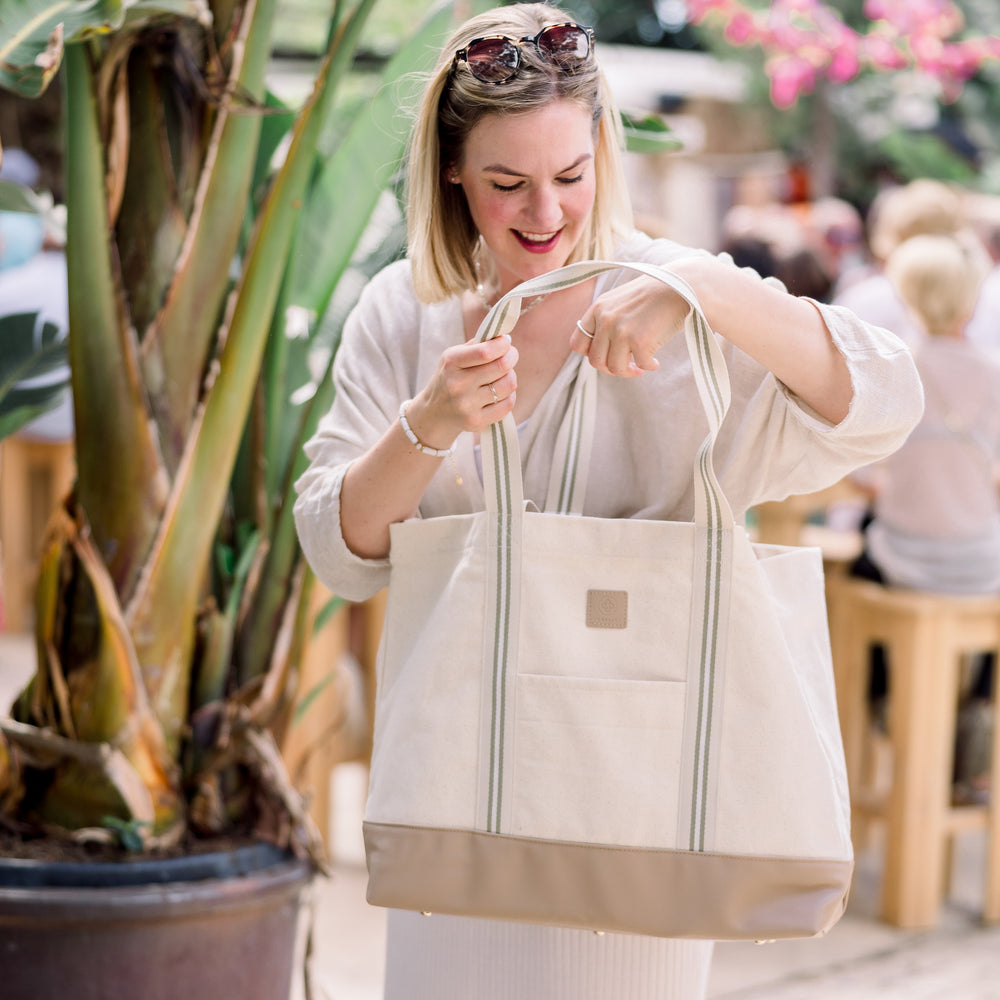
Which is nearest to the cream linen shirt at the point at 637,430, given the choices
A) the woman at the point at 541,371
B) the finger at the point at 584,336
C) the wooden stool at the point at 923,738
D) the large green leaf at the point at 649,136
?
the woman at the point at 541,371

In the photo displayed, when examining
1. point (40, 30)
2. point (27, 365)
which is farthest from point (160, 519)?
point (40, 30)

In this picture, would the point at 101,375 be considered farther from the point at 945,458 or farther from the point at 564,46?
the point at 945,458

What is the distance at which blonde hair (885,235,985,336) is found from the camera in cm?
310

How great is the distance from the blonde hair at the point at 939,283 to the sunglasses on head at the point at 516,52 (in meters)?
2.06

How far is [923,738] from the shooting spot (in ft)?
9.94

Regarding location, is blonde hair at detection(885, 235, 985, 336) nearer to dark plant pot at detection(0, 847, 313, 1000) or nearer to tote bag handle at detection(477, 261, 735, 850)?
dark plant pot at detection(0, 847, 313, 1000)

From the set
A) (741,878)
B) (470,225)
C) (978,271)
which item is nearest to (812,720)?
(741,878)

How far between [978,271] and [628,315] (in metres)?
2.28

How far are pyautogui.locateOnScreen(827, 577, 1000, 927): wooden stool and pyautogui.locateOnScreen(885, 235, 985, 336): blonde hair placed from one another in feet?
2.04

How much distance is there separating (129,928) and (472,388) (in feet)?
3.30

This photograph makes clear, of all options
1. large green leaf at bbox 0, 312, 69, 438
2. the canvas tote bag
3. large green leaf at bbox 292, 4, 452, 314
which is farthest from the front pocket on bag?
large green leaf at bbox 0, 312, 69, 438

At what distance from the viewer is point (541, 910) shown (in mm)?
1171

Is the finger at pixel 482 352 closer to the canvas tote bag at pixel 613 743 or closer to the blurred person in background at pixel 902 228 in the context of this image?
the canvas tote bag at pixel 613 743

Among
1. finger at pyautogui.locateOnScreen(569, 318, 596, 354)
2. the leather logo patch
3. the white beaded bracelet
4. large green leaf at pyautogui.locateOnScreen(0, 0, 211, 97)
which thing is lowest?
the leather logo patch
